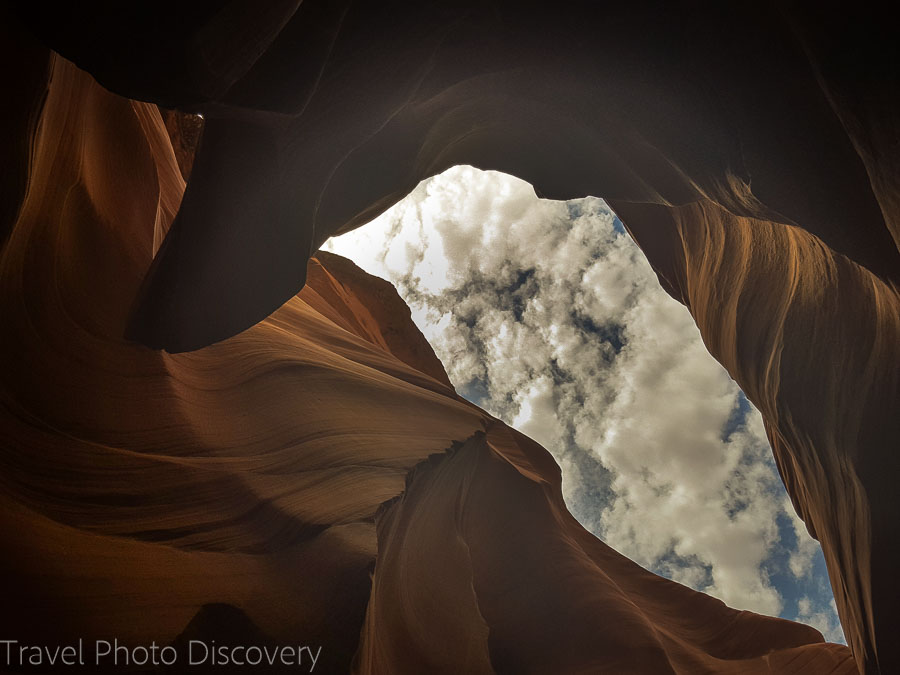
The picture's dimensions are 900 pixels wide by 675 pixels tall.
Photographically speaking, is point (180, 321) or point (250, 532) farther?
point (180, 321)

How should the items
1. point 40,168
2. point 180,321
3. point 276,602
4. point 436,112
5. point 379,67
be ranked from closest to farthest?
point 276,602, point 40,168, point 379,67, point 180,321, point 436,112

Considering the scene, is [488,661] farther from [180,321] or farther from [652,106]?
[652,106]

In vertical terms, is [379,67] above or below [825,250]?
above

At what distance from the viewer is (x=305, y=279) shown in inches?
231

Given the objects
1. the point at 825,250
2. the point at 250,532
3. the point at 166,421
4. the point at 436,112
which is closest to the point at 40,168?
the point at 166,421

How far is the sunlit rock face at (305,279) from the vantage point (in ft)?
11.4

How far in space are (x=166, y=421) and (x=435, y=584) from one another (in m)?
4.26

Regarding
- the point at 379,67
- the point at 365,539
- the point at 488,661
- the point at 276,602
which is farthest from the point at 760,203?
the point at 488,661

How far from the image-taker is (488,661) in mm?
6641

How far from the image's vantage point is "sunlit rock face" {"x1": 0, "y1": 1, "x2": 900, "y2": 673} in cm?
347

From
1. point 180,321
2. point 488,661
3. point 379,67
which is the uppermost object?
point 379,67

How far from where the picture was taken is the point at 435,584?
22.8ft

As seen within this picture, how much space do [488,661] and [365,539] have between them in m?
3.16

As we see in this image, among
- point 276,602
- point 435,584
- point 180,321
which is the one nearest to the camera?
point 276,602
